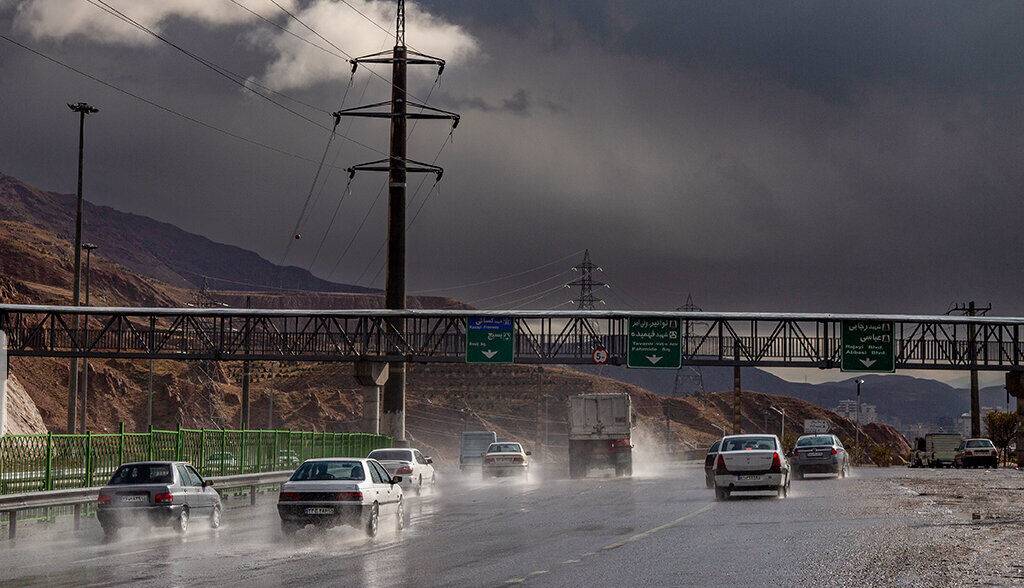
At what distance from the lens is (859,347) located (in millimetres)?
63750

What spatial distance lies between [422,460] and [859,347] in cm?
2656

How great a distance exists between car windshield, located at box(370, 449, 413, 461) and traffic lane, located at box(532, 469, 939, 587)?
16057mm

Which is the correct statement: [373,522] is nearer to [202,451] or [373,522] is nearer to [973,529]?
[973,529]

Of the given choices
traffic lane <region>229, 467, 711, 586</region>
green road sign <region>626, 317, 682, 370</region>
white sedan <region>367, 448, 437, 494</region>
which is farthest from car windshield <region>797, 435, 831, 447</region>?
white sedan <region>367, 448, 437, 494</region>

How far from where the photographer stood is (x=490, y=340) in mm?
62094

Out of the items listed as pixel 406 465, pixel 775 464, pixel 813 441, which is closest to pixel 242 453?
pixel 406 465

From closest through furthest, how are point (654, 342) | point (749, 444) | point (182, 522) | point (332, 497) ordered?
1. point (332, 497)
2. point (182, 522)
3. point (749, 444)
4. point (654, 342)

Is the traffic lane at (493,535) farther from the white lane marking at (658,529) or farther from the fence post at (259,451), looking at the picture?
the fence post at (259,451)

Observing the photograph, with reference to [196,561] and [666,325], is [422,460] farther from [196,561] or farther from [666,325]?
[196,561]

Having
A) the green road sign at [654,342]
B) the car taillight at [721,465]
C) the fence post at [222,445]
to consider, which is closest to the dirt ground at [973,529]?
the car taillight at [721,465]

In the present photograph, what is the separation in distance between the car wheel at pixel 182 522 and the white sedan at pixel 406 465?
17.6m

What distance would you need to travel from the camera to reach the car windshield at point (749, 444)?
3378 cm

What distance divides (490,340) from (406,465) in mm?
18832

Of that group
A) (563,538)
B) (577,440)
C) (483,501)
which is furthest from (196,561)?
(577,440)
